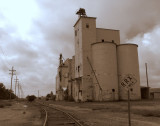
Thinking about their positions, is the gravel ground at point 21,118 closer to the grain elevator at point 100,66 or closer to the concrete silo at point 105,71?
the concrete silo at point 105,71

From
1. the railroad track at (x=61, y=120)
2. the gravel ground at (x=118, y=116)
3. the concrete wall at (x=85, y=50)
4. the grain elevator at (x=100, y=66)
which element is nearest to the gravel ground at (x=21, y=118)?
the railroad track at (x=61, y=120)

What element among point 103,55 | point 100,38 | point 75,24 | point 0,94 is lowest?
point 0,94

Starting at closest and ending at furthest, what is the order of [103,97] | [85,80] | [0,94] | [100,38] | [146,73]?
[103,97], [85,80], [100,38], [146,73], [0,94]

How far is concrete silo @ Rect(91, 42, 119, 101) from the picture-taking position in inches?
1790

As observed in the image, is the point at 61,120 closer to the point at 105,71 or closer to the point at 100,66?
the point at 105,71

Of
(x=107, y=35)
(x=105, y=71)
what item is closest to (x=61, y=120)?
(x=105, y=71)

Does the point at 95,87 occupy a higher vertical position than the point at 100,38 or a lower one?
lower

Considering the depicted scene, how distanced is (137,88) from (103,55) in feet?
39.6

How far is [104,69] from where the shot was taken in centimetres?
4625

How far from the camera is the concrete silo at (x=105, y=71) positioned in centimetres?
4547

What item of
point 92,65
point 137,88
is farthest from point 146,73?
point 92,65

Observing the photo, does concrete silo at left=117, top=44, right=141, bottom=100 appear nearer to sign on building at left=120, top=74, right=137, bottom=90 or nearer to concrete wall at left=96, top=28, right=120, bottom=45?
concrete wall at left=96, top=28, right=120, bottom=45

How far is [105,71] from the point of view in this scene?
4616cm

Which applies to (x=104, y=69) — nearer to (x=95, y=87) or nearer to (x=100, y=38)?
(x=95, y=87)
